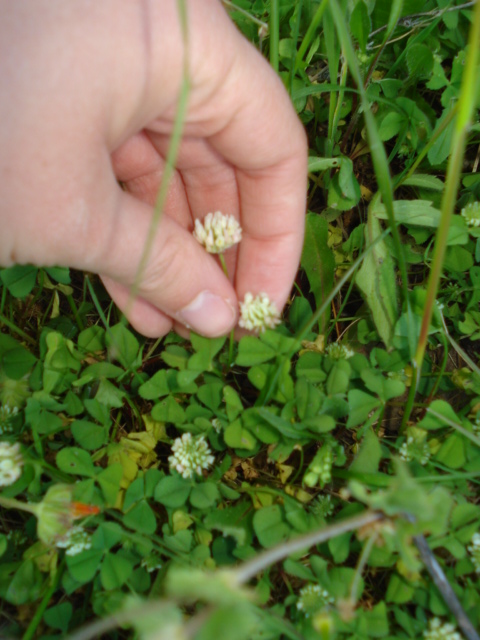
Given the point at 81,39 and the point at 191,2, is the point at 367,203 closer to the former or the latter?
the point at 191,2

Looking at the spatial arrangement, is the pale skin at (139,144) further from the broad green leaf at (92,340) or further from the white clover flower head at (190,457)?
the white clover flower head at (190,457)

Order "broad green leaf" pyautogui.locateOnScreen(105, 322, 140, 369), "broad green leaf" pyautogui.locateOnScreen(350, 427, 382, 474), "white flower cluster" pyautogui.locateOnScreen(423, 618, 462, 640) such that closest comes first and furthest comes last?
"white flower cluster" pyautogui.locateOnScreen(423, 618, 462, 640) → "broad green leaf" pyautogui.locateOnScreen(350, 427, 382, 474) → "broad green leaf" pyautogui.locateOnScreen(105, 322, 140, 369)

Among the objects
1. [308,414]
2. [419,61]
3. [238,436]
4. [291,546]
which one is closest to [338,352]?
[308,414]

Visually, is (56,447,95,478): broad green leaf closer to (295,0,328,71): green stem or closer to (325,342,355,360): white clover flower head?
(325,342,355,360): white clover flower head

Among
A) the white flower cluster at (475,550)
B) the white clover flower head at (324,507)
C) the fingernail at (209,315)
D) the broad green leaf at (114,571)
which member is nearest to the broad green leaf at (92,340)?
the fingernail at (209,315)

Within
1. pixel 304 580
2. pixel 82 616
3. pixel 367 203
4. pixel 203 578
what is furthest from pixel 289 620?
pixel 367 203

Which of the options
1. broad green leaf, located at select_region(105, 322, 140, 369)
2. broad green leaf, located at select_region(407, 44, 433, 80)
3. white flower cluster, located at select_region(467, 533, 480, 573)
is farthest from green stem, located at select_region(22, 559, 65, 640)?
broad green leaf, located at select_region(407, 44, 433, 80)
